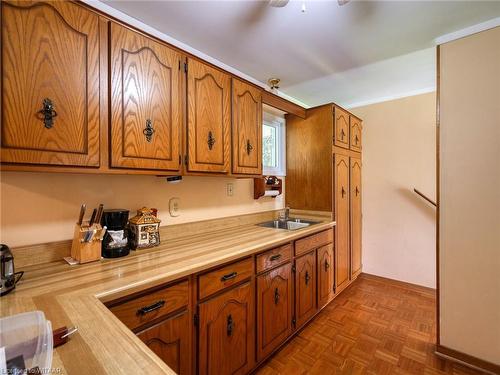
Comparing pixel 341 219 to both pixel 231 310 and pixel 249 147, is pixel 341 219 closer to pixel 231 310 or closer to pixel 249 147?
pixel 249 147

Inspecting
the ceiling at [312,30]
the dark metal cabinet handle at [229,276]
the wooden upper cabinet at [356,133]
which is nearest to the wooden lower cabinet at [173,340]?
the dark metal cabinet handle at [229,276]

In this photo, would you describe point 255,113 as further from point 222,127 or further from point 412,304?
point 412,304

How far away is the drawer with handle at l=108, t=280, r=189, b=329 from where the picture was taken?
0.93m

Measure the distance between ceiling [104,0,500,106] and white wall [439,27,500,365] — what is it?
266mm

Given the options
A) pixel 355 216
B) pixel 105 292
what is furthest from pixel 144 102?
pixel 355 216

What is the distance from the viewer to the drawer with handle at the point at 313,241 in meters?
1.93

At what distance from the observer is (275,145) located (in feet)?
9.22

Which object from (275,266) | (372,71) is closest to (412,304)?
(275,266)

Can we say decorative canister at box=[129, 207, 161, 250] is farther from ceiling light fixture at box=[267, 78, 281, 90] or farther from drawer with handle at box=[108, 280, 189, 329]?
ceiling light fixture at box=[267, 78, 281, 90]

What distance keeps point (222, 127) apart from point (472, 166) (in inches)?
68.5

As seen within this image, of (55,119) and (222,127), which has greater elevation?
(222,127)

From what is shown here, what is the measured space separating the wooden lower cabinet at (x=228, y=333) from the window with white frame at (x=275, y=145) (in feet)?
5.08

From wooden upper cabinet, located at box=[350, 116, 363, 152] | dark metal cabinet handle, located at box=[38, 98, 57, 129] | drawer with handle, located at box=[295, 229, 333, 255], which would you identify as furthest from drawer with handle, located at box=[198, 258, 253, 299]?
wooden upper cabinet, located at box=[350, 116, 363, 152]

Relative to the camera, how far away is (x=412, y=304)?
2479 mm
